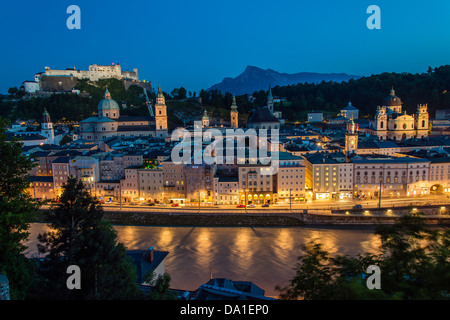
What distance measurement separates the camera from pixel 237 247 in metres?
14.5

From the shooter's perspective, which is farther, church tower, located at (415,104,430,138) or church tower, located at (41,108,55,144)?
church tower, located at (415,104,430,138)

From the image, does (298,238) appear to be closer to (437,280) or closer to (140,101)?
(437,280)

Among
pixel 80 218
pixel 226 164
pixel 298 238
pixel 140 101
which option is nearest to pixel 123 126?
pixel 140 101

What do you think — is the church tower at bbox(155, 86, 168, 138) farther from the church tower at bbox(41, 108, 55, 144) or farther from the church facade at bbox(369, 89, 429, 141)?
the church facade at bbox(369, 89, 429, 141)

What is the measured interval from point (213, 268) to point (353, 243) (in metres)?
6.30

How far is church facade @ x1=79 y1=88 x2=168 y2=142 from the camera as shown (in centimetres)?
3388

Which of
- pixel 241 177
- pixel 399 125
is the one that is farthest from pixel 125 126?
pixel 399 125

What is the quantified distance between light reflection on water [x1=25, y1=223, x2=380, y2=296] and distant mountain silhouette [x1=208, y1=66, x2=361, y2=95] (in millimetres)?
91741

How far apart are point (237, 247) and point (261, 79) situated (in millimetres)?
101027

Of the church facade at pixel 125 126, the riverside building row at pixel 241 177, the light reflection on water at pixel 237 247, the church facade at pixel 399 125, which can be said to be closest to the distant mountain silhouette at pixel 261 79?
the church facade at pixel 125 126

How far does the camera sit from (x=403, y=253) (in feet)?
14.8

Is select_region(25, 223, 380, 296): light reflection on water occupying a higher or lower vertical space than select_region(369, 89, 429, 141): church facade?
lower

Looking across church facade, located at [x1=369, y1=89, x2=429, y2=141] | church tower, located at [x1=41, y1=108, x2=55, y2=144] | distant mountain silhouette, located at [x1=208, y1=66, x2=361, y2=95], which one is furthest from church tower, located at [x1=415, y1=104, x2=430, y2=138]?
distant mountain silhouette, located at [x1=208, y1=66, x2=361, y2=95]

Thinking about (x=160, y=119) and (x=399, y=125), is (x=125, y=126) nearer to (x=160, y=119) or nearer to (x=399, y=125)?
(x=160, y=119)
